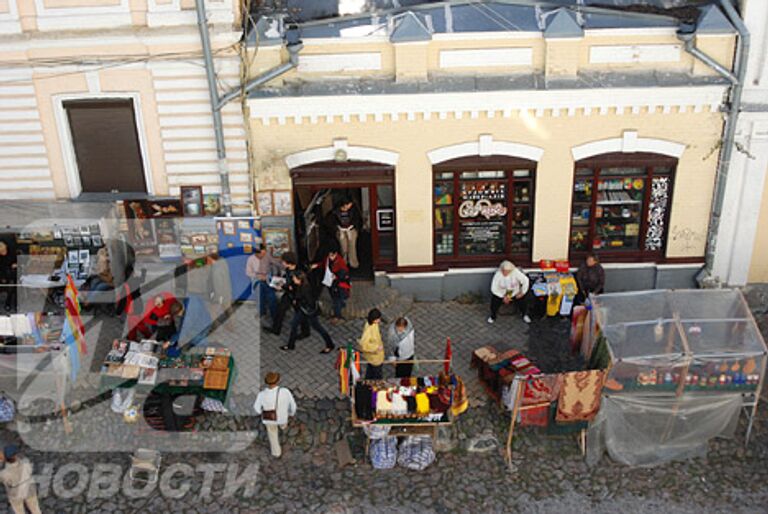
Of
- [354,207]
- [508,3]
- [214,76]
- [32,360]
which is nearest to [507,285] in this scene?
[354,207]

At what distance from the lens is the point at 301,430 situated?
14.6 meters

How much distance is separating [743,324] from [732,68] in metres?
4.90

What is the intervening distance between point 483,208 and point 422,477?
5.81m

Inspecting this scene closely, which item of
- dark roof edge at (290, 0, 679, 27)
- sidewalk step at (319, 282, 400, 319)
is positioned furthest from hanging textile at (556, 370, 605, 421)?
dark roof edge at (290, 0, 679, 27)

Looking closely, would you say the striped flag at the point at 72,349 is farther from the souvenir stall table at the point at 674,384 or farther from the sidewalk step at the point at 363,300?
the souvenir stall table at the point at 674,384

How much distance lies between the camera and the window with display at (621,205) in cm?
1688

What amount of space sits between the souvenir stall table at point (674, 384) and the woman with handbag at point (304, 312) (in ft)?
16.4

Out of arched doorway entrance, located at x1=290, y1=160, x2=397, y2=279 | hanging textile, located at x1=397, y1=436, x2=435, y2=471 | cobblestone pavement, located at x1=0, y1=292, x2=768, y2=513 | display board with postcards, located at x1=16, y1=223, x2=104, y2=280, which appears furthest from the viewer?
display board with postcards, located at x1=16, y1=223, x2=104, y2=280

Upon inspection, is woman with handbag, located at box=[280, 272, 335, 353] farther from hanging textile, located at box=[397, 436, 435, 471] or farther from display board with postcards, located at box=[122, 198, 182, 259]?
display board with postcards, located at box=[122, 198, 182, 259]

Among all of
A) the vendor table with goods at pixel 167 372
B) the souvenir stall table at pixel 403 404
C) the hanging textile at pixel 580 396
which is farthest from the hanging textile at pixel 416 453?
the vendor table with goods at pixel 167 372

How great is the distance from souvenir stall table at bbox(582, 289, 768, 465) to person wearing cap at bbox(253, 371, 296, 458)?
16.1 feet

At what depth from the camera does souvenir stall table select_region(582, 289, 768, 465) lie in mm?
13719

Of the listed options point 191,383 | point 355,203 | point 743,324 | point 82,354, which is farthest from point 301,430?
point 743,324

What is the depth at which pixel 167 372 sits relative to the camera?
14.7 meters
